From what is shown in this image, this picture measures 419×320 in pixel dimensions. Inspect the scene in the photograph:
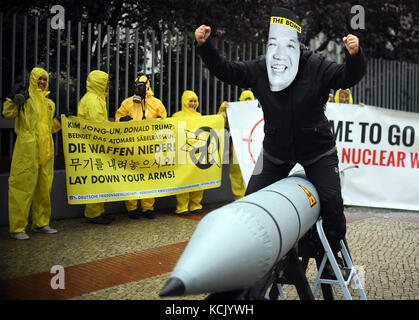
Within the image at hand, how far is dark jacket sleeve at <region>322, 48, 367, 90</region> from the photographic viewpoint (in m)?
3.08

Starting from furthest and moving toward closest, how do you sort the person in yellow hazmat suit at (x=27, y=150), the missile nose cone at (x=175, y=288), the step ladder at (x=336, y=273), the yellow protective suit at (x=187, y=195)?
1. the yellow protective suit at (x=187, y=195)
2. the person in yellow hazmat suit at (x=27, y=150)
3. the step ladder at (x=336, y=273)
4. the missile nose cone at (x=175, y=288)

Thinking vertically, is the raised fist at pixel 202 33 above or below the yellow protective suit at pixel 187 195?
above

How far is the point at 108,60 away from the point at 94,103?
1.26 meters

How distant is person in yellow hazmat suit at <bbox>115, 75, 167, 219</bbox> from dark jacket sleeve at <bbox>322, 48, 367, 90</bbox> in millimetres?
4369

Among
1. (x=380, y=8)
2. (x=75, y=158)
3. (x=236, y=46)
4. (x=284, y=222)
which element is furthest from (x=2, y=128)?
(x=380, y=8)

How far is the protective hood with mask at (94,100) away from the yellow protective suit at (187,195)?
4.58 feet

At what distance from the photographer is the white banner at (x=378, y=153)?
28.6 ft

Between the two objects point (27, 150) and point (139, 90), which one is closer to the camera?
point (27, 150)

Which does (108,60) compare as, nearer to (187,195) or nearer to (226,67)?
(187,195)

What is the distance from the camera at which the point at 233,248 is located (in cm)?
209

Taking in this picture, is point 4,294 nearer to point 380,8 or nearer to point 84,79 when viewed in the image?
point 84,79

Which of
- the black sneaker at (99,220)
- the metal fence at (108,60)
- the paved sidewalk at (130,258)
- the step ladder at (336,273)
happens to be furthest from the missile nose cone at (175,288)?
the black sneaker at (99,220)

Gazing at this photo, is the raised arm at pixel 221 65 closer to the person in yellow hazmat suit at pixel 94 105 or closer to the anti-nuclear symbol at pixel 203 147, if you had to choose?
the person in yellow hazmat suit at pixel 94 105

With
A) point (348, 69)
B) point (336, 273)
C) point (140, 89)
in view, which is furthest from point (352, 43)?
point (140, 89)
